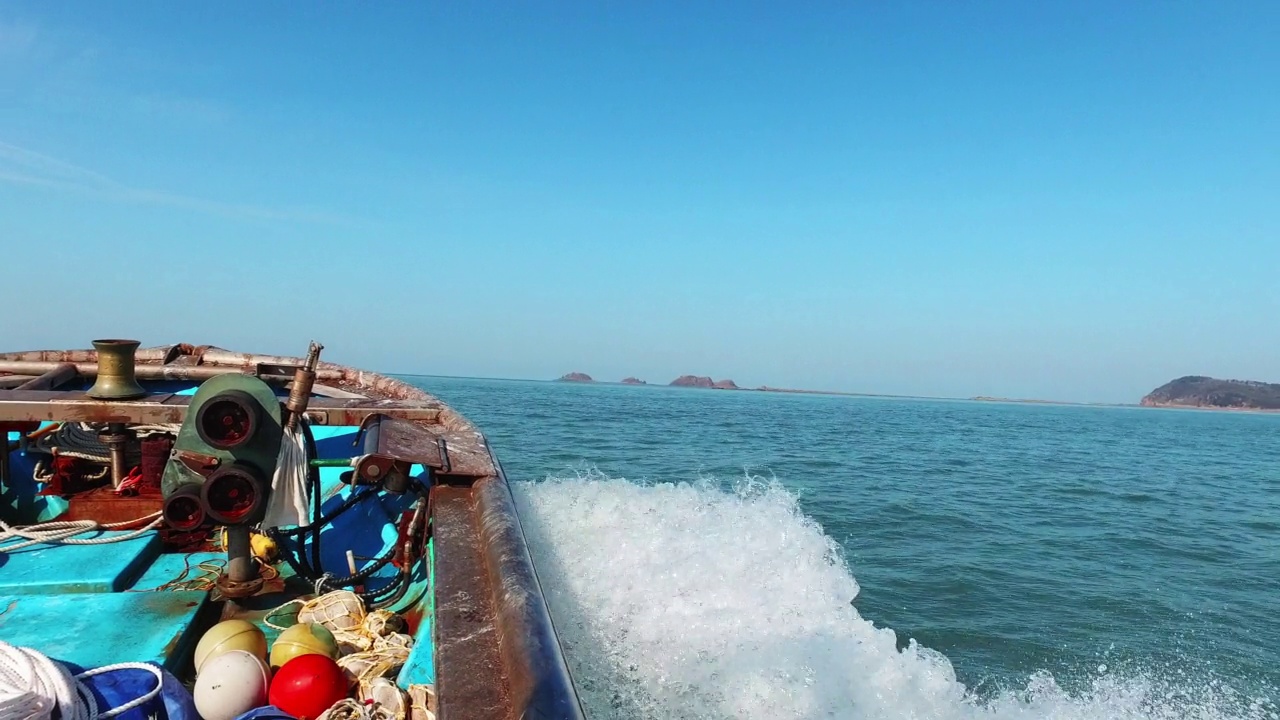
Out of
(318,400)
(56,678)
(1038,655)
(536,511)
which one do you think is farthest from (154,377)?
→ (1038,655)

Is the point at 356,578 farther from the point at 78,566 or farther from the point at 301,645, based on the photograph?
the point at 78,566

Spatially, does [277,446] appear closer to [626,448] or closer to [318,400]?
[318,400]

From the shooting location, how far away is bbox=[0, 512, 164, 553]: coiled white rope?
12.0 feet

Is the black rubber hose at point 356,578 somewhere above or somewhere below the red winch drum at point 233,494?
below

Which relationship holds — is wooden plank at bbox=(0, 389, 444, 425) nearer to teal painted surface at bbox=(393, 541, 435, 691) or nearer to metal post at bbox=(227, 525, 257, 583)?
metal post at bbox=(227, 525, 257, 583)

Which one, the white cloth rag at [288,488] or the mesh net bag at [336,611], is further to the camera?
the white cloth rag at [288,488]

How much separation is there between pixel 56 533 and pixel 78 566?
1.16 ft

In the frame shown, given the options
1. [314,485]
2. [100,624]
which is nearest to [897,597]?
[314,485]

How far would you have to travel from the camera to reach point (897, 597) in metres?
8.33

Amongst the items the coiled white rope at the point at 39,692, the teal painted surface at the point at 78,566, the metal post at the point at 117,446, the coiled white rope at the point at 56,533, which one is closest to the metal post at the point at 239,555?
the teal painted surface at the point at 78,566

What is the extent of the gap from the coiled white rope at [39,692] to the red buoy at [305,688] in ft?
1.28

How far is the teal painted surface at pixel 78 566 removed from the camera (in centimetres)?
328

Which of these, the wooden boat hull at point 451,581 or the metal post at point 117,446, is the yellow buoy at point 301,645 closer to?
the wooden boat hull at point 451,581

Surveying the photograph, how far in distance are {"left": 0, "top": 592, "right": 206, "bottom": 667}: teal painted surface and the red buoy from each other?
27.8 inches
